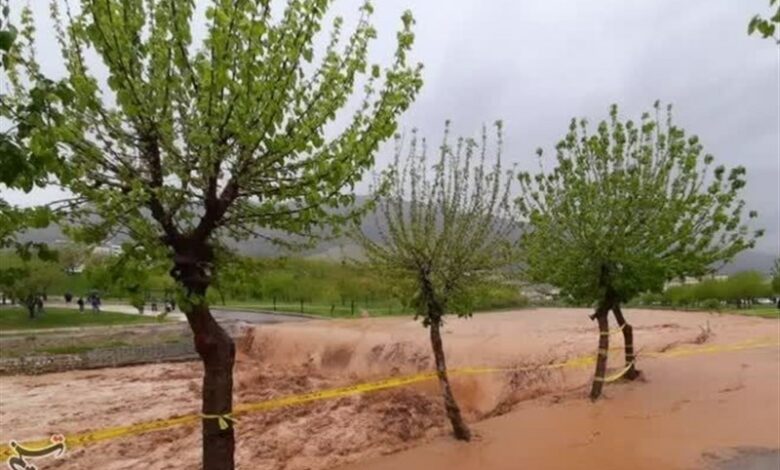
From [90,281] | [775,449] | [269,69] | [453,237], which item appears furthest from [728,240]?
[90,281]

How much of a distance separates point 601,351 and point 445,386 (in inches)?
154

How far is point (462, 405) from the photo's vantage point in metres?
17.8

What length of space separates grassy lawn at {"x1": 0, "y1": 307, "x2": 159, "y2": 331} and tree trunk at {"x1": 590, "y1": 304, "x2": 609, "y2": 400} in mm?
31763

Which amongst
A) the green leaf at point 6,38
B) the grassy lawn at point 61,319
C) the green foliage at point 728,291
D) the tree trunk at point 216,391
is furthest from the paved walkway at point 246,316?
the green leaf at point 6,38

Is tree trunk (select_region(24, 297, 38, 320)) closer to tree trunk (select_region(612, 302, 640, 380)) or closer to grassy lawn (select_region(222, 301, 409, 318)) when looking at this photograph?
grassy lawn (select_region(222, 301, 409, 318))

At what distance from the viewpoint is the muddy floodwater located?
37.0 feet

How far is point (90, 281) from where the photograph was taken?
5719mm

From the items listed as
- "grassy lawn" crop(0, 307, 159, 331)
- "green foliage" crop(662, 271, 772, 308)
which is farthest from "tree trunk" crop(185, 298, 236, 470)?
"green foliage" crop(662, 271, 772, 308)

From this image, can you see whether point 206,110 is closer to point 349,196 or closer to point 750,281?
point 349,196

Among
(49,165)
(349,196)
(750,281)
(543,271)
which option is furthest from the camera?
(750,281)

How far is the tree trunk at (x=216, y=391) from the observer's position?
6.79 meters

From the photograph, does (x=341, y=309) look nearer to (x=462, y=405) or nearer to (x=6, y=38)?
(x=462, y=405)

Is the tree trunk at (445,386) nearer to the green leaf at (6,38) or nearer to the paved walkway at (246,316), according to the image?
the green leaf at (6,38)

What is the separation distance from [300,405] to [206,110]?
13.9 m
